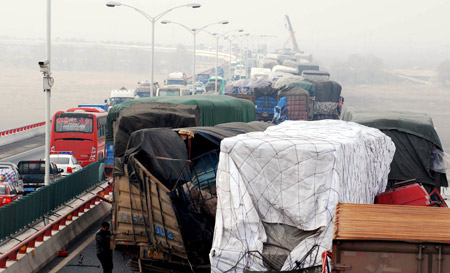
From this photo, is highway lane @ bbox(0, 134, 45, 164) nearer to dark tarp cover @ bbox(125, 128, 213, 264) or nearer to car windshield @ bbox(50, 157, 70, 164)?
car windshield @ bbox(50, 157, 70, 164)

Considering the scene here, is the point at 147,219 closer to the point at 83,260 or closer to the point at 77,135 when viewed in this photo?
the point at 83,260

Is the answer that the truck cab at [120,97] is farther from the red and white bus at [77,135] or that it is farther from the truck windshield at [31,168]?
the truck windshield at [31,168]

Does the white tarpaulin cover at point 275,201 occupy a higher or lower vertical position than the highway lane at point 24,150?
higher

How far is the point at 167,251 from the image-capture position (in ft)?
51.2

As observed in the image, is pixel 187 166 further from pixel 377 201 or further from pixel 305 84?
pixel 305 84

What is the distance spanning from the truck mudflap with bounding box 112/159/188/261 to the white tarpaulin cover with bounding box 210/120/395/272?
1.60 metres

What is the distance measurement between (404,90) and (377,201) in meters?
180

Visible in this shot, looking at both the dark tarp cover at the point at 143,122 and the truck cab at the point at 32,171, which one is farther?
the truck cab at the point at 32,171

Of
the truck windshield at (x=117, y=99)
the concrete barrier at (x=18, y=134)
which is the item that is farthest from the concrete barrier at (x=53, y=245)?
the truck windshield at (x=117, y=99)

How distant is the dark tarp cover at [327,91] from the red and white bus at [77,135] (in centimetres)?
2678

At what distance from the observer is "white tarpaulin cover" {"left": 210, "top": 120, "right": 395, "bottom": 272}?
13.6 metres

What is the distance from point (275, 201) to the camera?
1393 cm

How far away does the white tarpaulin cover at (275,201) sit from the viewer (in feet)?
44.6

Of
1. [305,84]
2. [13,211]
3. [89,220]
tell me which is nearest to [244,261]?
[13,211]
